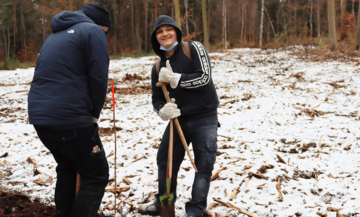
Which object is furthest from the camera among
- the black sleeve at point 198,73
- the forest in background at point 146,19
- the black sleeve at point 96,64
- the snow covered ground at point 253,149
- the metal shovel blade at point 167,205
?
the forest in background at point 146,19


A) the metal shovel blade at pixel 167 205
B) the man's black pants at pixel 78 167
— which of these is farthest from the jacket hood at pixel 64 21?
the metal shovel blade at pixel 167 205

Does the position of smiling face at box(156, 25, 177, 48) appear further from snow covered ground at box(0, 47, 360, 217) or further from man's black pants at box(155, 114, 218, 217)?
snow covered ground at box(0, 47, 360, 217)

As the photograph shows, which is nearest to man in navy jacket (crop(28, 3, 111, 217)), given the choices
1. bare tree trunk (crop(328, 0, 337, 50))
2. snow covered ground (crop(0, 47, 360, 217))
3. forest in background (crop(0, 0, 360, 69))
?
snow covered ground (crop(0, 47, 360, 217))

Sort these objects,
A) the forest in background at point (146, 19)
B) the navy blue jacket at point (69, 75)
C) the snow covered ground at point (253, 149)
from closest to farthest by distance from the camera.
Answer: the navy blue jacket at point (69, 75) → the snow covered ground at point (253, 149) → the forest in background at point (146, 19)

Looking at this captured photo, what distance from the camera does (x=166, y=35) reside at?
259 cm

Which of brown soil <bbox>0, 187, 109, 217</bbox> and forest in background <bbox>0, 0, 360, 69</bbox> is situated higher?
forest in background <bbox>0, 0, 360, 69</bbox>

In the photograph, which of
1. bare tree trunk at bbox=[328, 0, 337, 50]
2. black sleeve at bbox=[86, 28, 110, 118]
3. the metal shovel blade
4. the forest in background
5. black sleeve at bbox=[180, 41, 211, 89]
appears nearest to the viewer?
black sleeve at bbox=[86, 28, 110, 118]

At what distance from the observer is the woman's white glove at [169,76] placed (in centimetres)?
253

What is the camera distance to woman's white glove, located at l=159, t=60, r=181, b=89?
253 cm

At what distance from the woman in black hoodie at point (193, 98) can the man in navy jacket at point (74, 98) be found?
706mm

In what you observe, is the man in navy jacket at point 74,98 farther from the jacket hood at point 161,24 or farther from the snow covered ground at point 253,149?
the snow covered ground at point 253,149

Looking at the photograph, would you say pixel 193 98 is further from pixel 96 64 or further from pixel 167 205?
pixel 167 205

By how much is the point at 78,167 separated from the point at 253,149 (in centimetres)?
344

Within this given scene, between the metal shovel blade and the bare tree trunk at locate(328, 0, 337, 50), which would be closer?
the metal shovel blade
